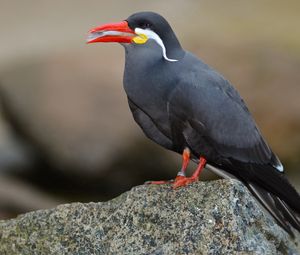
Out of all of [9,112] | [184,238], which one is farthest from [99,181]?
[184,238]

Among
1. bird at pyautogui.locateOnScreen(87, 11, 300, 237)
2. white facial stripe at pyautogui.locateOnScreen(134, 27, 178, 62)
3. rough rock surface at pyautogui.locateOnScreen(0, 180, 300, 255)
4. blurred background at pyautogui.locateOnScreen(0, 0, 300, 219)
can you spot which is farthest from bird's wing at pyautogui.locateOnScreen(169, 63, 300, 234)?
blurred background at pyautogui.locateOnScreen(0, 0, 300, 219)

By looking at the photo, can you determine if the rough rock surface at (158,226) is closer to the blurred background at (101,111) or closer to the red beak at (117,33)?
the red beak at (117,33)

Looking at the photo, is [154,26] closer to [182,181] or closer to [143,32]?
[143,32]

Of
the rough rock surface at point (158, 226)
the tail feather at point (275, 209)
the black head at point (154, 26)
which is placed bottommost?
the tail feather at point (275, 209)

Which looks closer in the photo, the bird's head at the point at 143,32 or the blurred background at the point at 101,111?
the bird's head at the point at 143,32

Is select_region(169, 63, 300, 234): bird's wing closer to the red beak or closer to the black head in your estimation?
the black head

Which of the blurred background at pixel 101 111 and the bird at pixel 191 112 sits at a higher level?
the bird at pixel 191 112

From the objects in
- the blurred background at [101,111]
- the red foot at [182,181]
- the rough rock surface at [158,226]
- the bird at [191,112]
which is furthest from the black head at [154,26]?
the blurred background at [101,111]

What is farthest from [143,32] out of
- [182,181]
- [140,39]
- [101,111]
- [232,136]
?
[101,111]

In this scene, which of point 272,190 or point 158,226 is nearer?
point 158,226

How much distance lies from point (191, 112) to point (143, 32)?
714 millimetres

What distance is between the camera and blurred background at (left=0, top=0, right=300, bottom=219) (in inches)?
454

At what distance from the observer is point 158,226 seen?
5.77 m

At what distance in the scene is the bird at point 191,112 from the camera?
21.4 feet
